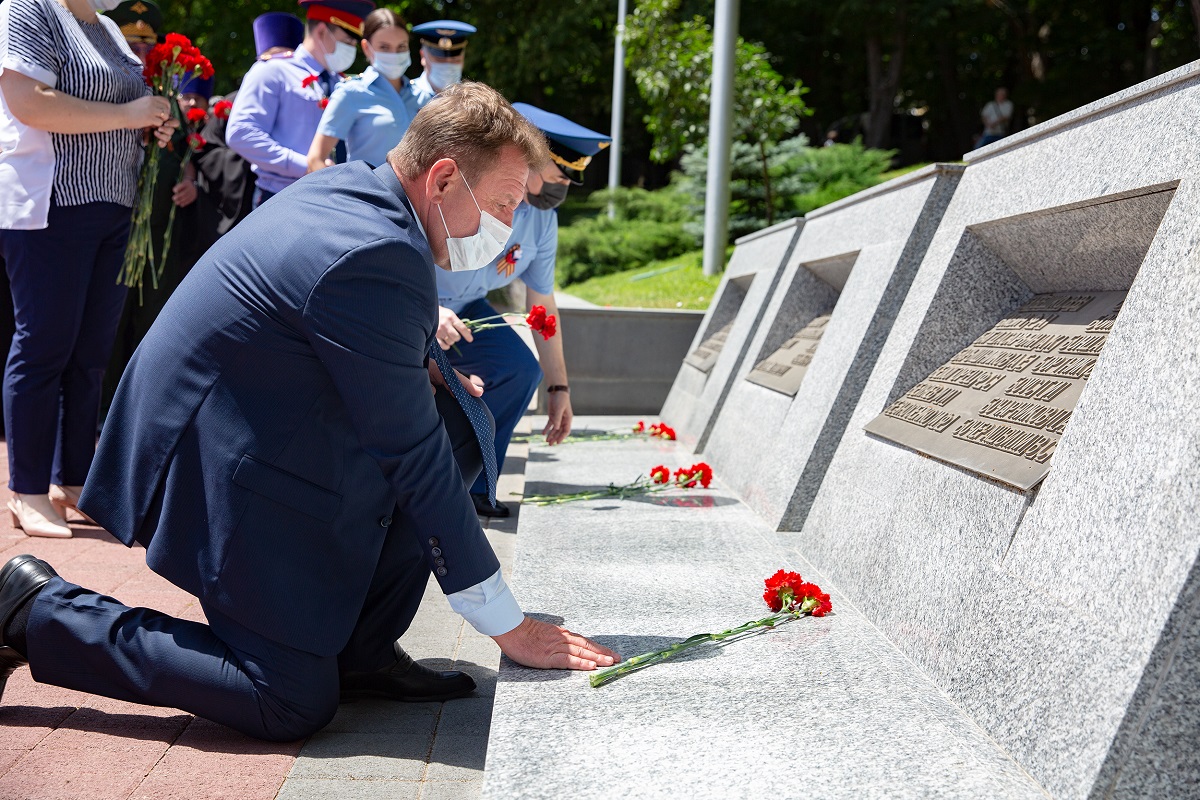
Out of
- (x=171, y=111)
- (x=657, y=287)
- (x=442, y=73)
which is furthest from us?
(x=657, y=287)

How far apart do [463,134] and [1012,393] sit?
1577mm

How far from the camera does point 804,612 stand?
115 inches

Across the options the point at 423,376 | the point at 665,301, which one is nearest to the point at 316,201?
the point at 423,376

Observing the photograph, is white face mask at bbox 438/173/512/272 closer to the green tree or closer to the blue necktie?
the blue necktie

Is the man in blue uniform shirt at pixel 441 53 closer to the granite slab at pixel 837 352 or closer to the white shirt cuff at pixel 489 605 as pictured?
the granite slab at pixel 837 352

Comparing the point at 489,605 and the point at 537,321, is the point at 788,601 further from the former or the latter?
the point at 537,321

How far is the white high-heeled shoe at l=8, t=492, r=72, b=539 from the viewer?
164 inches

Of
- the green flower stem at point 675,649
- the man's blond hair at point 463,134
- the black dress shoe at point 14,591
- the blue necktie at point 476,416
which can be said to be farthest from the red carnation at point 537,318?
the black dress shoe at point 14,591

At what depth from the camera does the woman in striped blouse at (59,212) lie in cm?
398

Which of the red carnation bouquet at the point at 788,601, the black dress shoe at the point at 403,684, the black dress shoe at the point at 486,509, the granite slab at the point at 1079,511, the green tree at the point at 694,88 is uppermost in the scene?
the green tree at the point at 694,88

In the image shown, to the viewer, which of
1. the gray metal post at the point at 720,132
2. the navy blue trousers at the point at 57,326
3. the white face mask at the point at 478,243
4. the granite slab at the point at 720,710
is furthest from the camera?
the gray metal post at the point at 720,132

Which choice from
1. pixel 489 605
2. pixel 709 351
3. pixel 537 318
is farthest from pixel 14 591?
pixel 709 351

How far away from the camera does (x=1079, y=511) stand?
6.99ft

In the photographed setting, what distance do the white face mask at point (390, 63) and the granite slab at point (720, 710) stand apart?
2970mm
